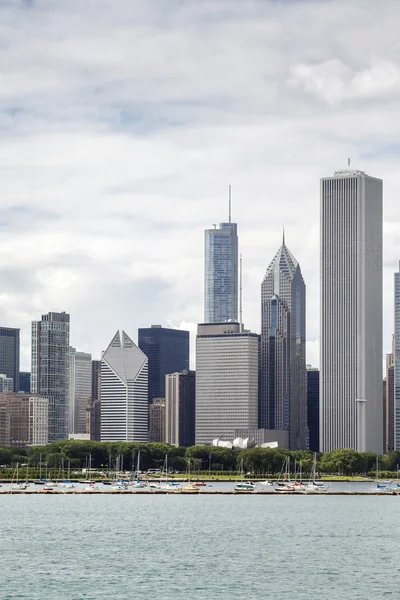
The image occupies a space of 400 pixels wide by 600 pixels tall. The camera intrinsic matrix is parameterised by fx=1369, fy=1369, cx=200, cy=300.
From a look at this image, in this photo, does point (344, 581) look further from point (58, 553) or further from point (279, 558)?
point (58, 553)

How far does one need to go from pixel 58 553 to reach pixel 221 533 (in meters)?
28.0

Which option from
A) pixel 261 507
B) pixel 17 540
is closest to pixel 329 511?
pixel 261 507

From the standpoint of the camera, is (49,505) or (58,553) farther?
(49,505)

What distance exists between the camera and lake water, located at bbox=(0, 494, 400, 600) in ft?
307

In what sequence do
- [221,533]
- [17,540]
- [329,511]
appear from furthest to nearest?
[329,511]
[221,533]
[17,540]

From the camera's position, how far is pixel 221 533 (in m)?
140

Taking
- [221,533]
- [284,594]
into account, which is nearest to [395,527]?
[221,533]

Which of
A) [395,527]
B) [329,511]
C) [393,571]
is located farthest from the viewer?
[329,511]

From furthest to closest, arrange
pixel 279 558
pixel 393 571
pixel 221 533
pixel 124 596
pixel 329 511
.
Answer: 1. pixel 329 511
2. pixel 221 533
3. pixel 279 558
4. pixel 393 571
5. pixel 124 596

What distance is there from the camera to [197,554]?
117 metres

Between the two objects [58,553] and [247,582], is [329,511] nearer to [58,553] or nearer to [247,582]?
[58,553]

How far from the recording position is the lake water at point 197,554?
93500 mm

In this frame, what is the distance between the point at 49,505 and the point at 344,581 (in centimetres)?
→ 10029

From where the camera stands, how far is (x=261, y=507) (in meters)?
191
